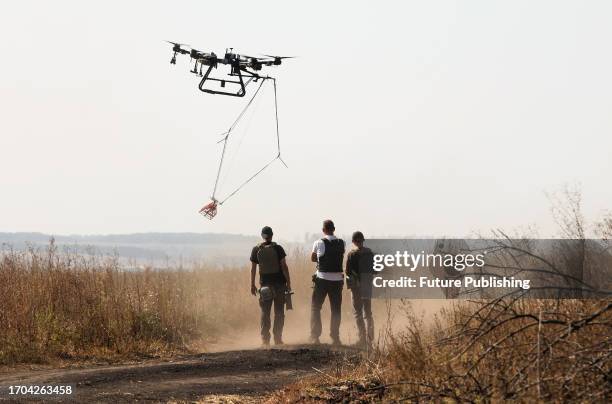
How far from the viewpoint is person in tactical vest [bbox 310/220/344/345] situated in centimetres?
1522

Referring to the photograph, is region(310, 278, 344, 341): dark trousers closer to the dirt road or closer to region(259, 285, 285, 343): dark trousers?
region(259, 285, 285, 343): dark trousers

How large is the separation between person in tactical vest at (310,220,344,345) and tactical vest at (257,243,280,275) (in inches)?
25.7

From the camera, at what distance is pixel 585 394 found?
631cm

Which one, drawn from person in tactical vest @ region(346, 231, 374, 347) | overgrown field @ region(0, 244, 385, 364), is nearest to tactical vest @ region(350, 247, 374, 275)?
person in tactical vest @ region(346, 231, 374, 347)

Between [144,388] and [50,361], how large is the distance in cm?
306

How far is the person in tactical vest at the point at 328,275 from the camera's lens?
15219mm

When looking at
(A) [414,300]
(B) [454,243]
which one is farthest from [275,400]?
(A) [414,300]

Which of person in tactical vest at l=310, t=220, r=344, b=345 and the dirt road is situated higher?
person in tactical vest at l=310, t=220, r=344, b=345

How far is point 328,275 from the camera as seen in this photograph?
50.5 ft

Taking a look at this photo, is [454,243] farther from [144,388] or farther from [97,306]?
[144,388]

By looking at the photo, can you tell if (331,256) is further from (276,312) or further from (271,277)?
Answer: (276,312)

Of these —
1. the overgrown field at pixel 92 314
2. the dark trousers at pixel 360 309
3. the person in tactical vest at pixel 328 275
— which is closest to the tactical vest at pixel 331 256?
the person in tactical vest at pixel 328 275

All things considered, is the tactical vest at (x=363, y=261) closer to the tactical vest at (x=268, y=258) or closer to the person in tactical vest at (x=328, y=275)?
the person in tactical vest at (x=328, y=275)

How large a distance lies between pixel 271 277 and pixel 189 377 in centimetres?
411
